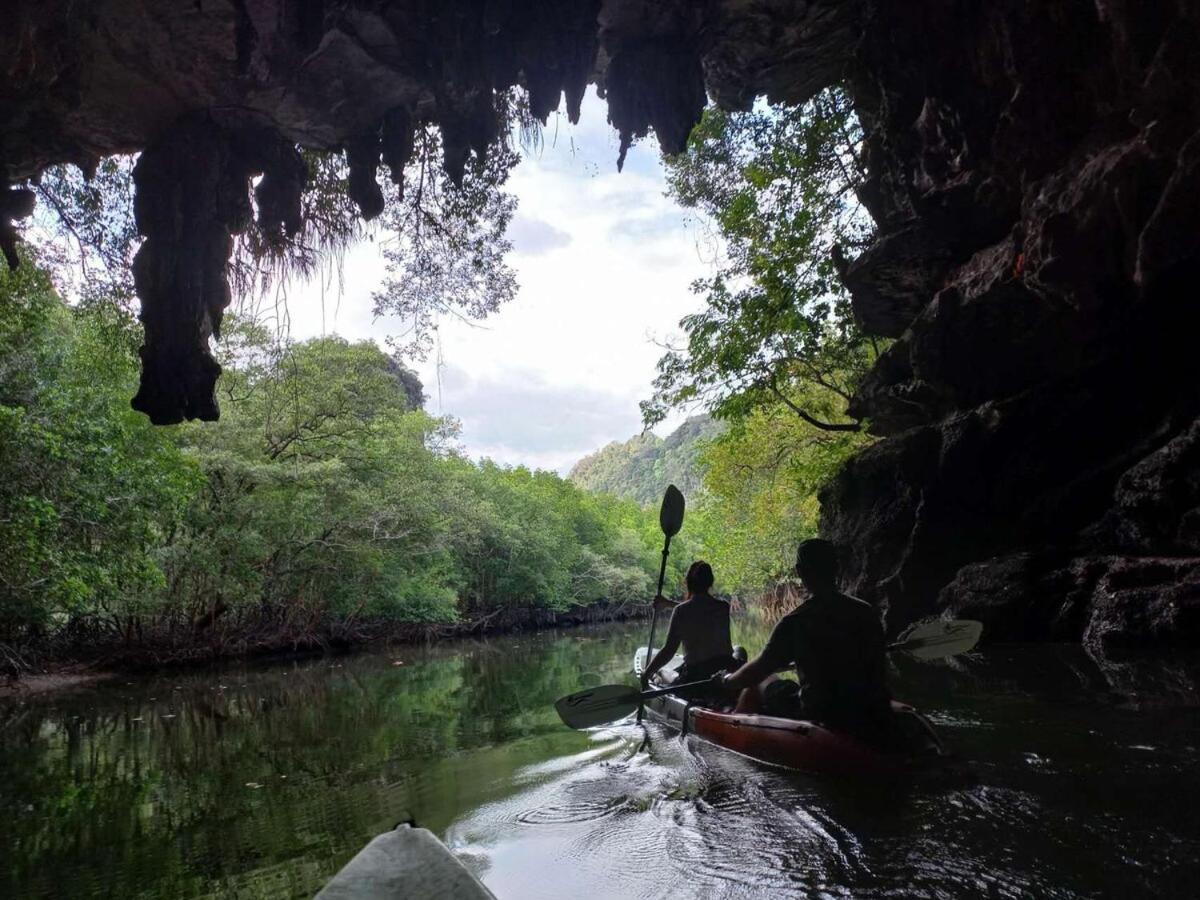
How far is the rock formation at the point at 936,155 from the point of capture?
279 inches

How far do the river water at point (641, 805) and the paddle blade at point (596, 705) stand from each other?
0.32m

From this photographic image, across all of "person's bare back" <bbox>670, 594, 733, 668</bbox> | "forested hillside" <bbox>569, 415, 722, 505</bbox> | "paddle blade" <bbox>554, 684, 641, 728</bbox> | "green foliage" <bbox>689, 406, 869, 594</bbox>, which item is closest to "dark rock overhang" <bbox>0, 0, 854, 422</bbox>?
"person's bare back" <bbox>670, 594, 733, 668</bbox>

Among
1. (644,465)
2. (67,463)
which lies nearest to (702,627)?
(67,463)

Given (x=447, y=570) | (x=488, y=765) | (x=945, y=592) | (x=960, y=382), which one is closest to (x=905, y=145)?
(x=960, y=382)

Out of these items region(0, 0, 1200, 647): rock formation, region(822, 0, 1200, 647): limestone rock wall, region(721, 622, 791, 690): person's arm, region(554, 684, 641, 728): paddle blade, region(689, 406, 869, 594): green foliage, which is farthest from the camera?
region(689, 406, 869, 594): green foliage

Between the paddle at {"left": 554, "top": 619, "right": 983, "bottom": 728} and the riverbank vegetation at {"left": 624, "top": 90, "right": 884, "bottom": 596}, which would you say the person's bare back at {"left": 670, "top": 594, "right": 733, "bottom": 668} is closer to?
the paddle at {"left": 554, "top": 619, "right": 983, "bottom": 728}

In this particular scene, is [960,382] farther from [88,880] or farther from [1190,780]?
[88,880]

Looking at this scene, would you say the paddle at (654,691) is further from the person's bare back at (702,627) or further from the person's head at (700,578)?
the person's head at (700,578)

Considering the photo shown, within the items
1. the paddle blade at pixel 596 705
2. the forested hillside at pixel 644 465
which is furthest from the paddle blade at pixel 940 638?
the forested hillside at pixel 644 465

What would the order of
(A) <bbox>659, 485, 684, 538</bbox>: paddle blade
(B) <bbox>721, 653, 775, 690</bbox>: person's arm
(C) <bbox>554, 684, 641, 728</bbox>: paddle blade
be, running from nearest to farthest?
(B) <bbox>721, 653, 775, 690</bbox>: person's arm < (C) <bbox>554, 684, 641, 728</bbox>: paddle blade < (A) <bbox>659, 485, 684, 538</bbox>: paddle blade

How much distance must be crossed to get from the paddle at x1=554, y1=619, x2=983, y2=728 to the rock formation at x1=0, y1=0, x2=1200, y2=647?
351 centimetres

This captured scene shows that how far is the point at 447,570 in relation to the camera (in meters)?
25.7

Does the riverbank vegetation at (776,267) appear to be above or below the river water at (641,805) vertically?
above

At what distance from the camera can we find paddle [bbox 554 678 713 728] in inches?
207
